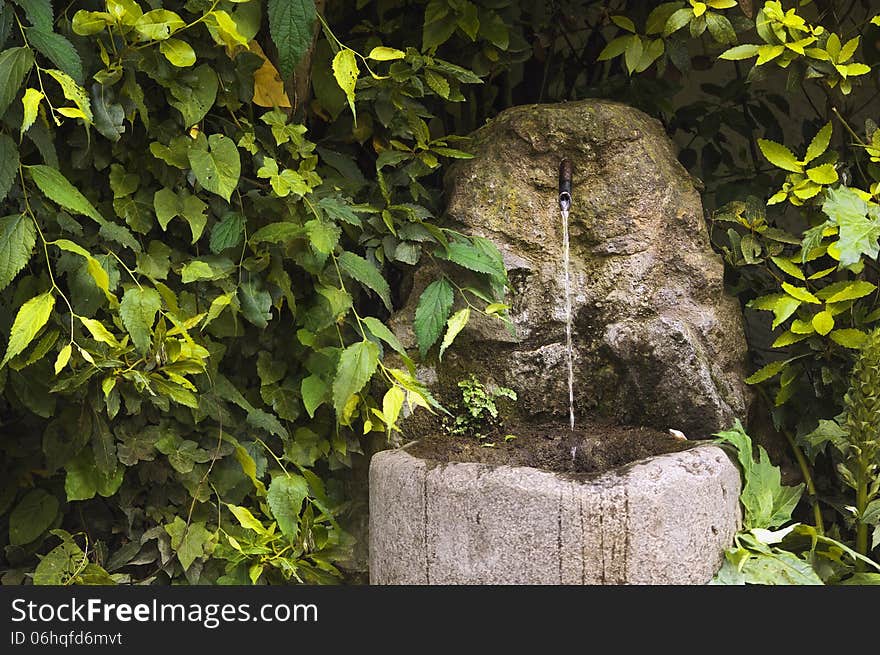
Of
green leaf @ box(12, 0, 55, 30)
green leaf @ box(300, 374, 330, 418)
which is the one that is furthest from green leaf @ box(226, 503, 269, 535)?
green leaf @ box(12, 0, 55, 30)

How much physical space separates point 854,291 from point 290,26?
140 cm

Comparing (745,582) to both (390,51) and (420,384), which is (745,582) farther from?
(390,51)

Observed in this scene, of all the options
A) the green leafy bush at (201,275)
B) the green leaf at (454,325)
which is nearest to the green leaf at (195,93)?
the green leafy bush at (201,275)

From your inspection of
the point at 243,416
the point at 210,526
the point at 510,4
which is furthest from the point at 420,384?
the point at 510,4

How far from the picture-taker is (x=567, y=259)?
255 centimetres

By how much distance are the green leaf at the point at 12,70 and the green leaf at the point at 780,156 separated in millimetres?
1646

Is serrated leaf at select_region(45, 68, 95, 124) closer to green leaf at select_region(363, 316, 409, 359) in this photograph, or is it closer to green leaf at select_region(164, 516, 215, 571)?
green leaf at select_region(363, 316, 409, 359)

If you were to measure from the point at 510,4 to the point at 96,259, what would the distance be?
125 cm

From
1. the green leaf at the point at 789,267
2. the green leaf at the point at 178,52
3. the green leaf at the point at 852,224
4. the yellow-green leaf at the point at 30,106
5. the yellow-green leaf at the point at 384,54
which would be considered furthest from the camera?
the green leaf at the point at 789,267

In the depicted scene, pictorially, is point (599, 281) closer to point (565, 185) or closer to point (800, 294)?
point (565, 185)

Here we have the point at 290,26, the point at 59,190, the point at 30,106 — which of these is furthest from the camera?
the point at 290,26

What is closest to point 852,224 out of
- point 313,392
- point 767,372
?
point 767,372

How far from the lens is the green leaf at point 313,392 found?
2.42m

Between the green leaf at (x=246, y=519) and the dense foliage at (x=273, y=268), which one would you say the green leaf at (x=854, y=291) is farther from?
the green leaf at (x=246, y=519)
